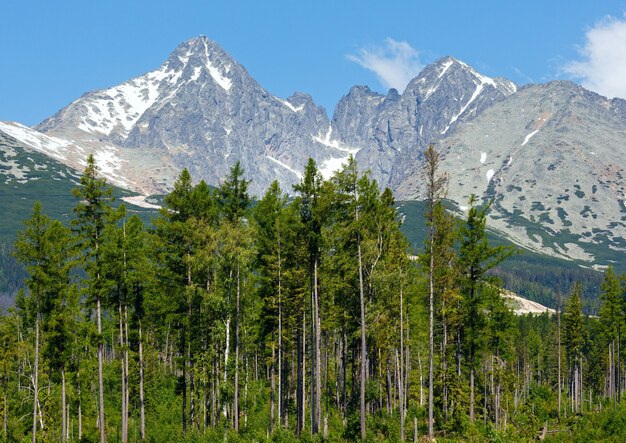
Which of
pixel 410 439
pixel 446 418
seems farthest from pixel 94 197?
pixel 446 418

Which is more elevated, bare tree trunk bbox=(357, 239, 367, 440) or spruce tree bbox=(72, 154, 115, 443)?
spruce tree bbox=(72, 154, 115, 443)

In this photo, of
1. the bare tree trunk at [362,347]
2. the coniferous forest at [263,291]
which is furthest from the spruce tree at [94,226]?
the bare tree trunk at [362,347]

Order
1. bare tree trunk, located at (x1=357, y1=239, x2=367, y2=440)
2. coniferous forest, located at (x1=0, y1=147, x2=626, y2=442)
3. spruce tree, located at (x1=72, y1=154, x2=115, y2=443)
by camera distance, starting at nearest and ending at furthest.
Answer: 1. bare tree trunk, located at (x1=357, y1=239, x2=367, y2=440)
2. coniferous forest, located at (x1=0, y1=147, x2=626, y2=442)
3. spruce tree, located at (x1=72, y1=154, x2=115, y2=443)

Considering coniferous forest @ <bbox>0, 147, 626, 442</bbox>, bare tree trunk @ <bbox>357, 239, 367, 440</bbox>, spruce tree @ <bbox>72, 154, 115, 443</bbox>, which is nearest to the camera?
bare tree trunk @ <bbox>357, 239, 367, 440</bbox>

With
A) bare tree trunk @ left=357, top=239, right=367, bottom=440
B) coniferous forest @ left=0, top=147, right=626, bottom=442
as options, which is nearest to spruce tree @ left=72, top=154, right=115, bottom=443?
coniferous forest @ left=0, top=147, right=626, bottom=442

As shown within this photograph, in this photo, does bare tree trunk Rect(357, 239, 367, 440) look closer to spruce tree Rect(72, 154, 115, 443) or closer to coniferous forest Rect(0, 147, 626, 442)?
coniferous forest Rect(0, 147, 626, 442)

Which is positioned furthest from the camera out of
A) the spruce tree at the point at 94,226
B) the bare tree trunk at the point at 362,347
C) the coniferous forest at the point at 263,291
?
the spruce tree at the point at 94,226

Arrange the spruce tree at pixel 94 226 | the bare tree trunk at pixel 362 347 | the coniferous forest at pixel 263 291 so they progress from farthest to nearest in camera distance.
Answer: the spruce tree at pixel 94 226, the coniferous forest at pixel 263 291, the bare tree trunk at pixel 362 347

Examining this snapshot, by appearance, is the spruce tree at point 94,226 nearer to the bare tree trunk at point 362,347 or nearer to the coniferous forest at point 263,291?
the coniferous forest at point 263,291

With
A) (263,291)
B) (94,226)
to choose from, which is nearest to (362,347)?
(263,291)

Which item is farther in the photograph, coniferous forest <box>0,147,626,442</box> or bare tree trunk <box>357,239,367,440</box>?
coniferous forest <box>0,147,626,442</box>

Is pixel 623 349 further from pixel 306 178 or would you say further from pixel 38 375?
pixel 38 375

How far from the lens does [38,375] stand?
37.5 metres

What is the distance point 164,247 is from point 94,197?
5.10 metres
